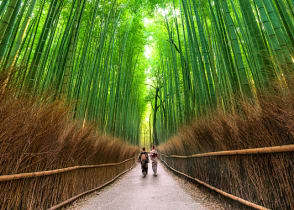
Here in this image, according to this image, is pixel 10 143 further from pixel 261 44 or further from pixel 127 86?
pixel 127 86

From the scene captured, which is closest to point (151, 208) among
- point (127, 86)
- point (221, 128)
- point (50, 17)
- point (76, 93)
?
point (221, 128)

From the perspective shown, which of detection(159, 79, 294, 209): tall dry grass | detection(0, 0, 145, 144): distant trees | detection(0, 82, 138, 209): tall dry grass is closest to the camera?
detection(159, 79, 294, 209): tall dry grass

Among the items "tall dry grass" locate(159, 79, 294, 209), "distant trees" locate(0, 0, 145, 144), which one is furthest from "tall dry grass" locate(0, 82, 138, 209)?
"tall dry grass" locate(159, 79, 294, 209)

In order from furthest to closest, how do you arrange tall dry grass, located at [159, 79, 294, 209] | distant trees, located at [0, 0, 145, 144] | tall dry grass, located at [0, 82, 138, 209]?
1. distant trees, located at [0, 0, 145, 144]
2. tall dry grass, located at [0, 82, 138, 209]
3. tall dry grass, located at [159, 79, 294, 209]

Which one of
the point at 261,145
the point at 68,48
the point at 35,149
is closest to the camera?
the point at 261,145

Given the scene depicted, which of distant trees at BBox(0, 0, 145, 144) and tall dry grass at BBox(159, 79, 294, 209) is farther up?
distant trees at BBox(0, 0, 145, 144)

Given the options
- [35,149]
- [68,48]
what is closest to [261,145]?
[35,149]

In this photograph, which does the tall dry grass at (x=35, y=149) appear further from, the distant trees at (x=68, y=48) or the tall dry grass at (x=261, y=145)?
the tall dry grass at (x=261, y=145)

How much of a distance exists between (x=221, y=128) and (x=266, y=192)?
2.95 ft

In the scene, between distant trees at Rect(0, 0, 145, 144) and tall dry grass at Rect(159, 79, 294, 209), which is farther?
distant trees at Rect(0, 0, 145, 144)

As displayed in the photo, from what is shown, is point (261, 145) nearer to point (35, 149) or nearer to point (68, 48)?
point (35, 149)

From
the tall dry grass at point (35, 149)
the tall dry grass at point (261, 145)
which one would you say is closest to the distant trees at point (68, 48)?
the tall dry grass at point (35, 149)

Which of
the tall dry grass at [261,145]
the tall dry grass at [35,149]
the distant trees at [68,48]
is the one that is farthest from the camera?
the distant trees at [68,48]

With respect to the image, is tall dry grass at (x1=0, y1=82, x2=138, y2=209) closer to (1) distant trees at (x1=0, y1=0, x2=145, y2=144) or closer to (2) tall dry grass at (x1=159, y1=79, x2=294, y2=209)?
(1) distant trees at (x1=0, y1=0, x2=145, y2=144)
